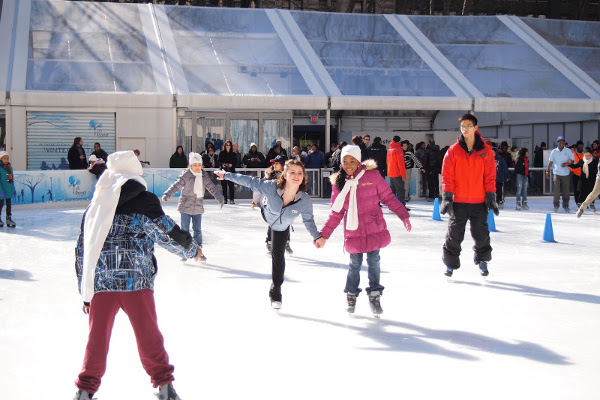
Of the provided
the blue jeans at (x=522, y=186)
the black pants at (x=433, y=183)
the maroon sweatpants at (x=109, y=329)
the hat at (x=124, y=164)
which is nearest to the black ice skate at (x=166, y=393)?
the maroon sweatpants at (x=109, y=329)

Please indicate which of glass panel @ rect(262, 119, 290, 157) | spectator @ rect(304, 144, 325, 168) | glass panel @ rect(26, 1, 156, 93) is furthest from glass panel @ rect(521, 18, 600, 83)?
glass panel @ rect(26, 1, 156, 93)

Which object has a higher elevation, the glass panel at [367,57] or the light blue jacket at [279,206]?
the glass panel at [367,57]

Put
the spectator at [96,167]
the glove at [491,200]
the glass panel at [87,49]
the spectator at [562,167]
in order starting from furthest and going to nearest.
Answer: the glass panel at [87,49]
the spectator at [562,167]
the spectator at [96,167]
the glove at [491,200]

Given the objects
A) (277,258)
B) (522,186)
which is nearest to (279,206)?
(277,258)

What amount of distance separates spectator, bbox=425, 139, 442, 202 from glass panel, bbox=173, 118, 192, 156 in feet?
22.1

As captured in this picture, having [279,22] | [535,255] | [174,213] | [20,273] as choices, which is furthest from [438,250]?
[279,22]

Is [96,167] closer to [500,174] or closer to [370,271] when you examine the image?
[500,174]

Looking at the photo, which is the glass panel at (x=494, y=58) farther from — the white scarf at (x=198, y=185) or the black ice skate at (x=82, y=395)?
the black ice skate at (x=82, y=395)

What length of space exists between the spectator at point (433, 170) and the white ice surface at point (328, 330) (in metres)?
8.41

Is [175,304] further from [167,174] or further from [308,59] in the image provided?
[308,59]

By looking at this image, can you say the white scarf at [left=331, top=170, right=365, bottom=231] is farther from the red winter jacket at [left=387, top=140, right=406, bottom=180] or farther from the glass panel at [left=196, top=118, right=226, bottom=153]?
the glass panel at [left=196, top=118, right=226, bottom=153]

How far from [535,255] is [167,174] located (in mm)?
9873

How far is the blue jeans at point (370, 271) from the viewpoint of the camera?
18.4 feet

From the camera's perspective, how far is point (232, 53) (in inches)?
821
